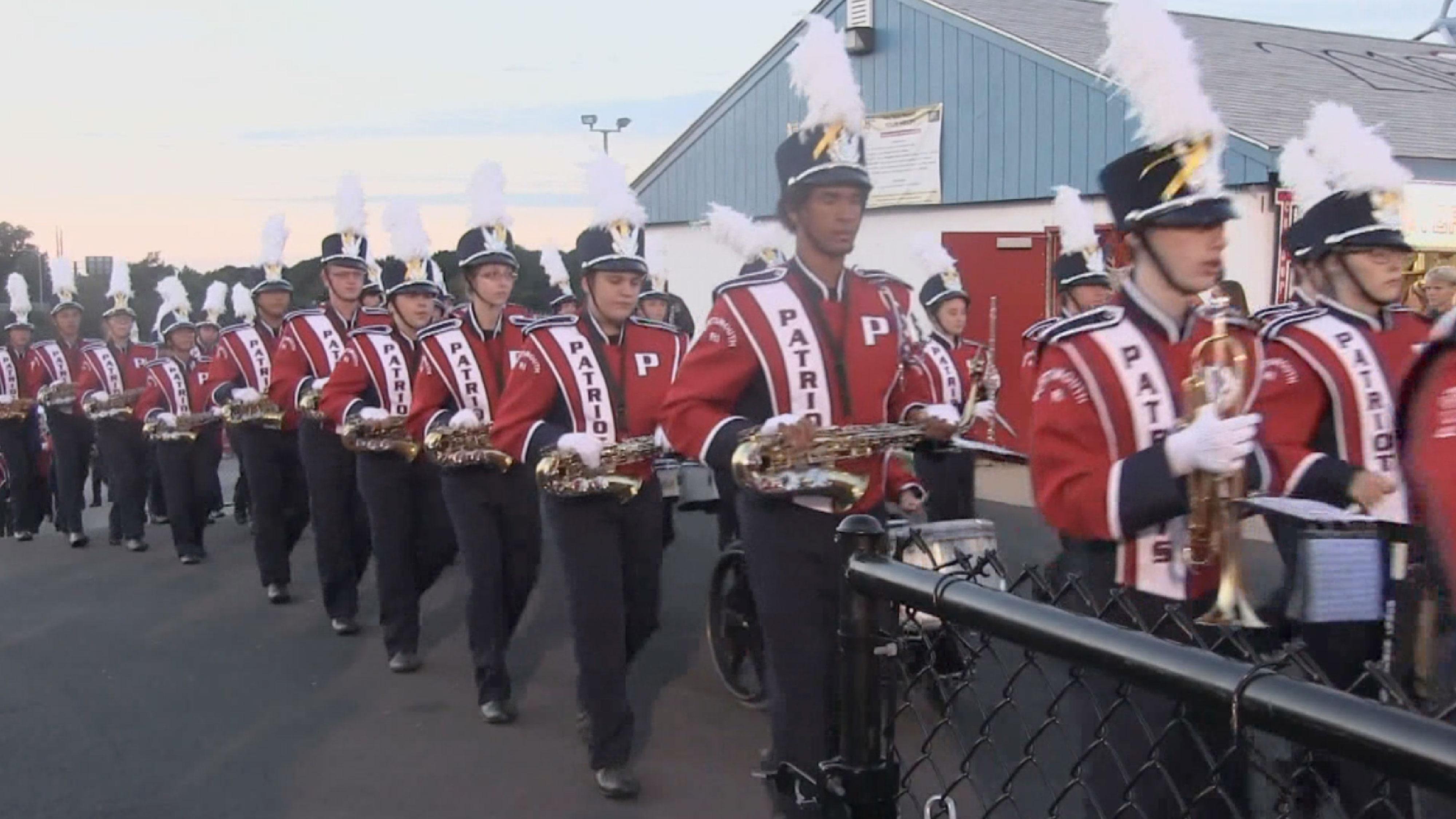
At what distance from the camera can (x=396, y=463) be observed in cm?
746

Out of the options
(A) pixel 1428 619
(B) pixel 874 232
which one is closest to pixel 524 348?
(A) pixel 1428 619

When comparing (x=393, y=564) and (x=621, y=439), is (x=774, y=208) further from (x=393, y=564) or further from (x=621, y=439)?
(x=393, y=564)

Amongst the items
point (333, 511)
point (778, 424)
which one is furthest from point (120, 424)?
point (778, 424)

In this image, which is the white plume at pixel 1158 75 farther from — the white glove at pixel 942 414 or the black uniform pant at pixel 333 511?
the black uniform pant at pixel 333 511

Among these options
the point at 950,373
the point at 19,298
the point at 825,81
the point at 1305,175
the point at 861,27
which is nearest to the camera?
the point at 825,81

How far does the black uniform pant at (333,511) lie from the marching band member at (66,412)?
480cm

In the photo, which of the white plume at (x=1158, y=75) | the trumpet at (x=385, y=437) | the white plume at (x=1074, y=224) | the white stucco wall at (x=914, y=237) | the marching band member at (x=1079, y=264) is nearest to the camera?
the white plume at (x=1158, y=75)

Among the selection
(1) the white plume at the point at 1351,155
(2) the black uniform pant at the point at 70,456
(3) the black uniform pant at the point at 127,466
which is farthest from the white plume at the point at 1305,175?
(2) the black uniform pant at the point at 70,456

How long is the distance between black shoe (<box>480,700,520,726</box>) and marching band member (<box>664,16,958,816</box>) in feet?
8.00

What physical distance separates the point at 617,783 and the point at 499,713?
4.15 feet

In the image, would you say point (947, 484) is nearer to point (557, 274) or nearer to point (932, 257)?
point (932, 257)

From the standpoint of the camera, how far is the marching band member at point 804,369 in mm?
4125

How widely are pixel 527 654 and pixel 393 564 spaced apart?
960 millimetres

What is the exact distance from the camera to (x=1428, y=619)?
334 centimetres
